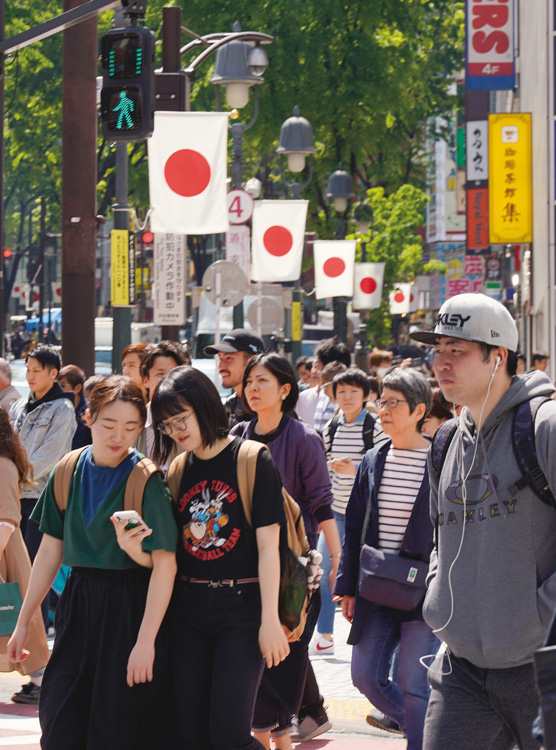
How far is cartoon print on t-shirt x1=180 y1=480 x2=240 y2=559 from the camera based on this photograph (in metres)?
4.73

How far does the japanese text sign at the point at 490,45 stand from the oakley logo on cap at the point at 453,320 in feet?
79.0

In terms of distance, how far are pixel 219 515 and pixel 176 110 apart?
31.9 ft

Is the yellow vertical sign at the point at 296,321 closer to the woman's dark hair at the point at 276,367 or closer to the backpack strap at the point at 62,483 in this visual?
the woman's dark hair at the point at 276,367

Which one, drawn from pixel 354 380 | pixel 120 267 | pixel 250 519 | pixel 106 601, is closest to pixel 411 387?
pixel 250 519

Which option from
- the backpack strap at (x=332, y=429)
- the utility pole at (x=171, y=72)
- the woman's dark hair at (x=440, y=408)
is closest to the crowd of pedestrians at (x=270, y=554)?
the woman's dark hair at (x=440, y=408)

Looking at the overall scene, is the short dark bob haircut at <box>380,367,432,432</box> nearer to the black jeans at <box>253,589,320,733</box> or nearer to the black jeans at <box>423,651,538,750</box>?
the black jeans at <box>253,589,320,733</box>

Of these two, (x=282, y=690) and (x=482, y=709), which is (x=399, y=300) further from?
(x=482, y=709)

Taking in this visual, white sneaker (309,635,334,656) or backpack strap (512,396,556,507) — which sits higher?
backpack strap (512,396,556,507)

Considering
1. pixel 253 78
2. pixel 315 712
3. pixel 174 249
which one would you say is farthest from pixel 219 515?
pixel 253 78

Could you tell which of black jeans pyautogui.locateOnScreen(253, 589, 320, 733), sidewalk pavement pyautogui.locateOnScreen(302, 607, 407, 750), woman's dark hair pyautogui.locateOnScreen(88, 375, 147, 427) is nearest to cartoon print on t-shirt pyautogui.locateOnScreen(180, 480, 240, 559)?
woman's dark hair pyautogui.locateOnScreen(88, 375, 147, 427)

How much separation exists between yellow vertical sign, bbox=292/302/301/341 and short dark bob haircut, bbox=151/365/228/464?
75.1 ft

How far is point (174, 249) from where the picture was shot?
44.7 ft

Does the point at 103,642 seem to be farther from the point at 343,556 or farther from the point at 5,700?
the point at 5,700

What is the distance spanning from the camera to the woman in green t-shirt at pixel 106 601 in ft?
14.9
